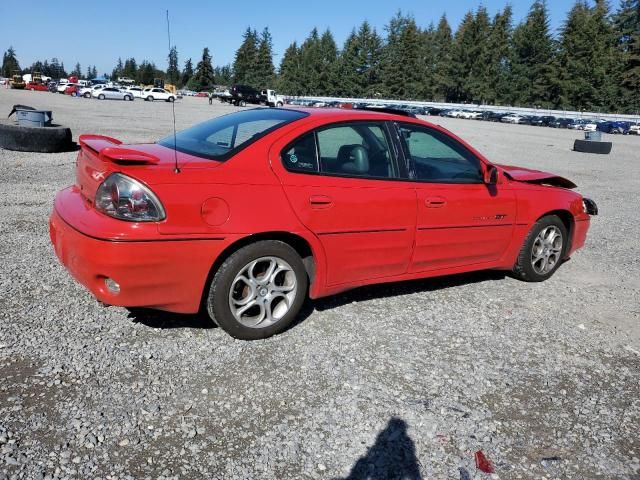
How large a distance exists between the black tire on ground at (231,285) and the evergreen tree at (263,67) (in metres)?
115

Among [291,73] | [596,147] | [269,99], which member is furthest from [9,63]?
[596,147]

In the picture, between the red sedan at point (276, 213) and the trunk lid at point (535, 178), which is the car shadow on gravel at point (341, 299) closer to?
the red sedan at point (276, 213)

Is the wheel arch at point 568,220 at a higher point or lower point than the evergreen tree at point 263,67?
lower

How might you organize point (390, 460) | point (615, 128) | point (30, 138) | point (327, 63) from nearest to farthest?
point (390, 460) → point (30, 138) → point (615, 128) → point (327, 63)

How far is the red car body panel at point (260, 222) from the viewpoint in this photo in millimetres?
3135

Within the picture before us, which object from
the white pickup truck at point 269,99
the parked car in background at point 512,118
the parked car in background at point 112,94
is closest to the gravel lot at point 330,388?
the white pickup truck at point 269,99

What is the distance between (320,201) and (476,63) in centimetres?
9569

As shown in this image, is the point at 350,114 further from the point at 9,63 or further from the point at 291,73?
the point at 9,63

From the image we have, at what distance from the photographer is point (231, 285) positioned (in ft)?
11.3

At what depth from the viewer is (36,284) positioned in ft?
14.2

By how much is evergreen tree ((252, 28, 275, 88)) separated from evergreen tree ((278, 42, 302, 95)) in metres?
2.72

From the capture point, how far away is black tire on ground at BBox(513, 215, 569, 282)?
200 inches

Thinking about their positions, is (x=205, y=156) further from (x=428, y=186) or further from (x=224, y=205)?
(x=428, y=186)

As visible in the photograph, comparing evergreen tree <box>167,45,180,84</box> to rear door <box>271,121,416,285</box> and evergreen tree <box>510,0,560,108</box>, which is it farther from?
evergreen tree <box>510,0,560,108</box>
